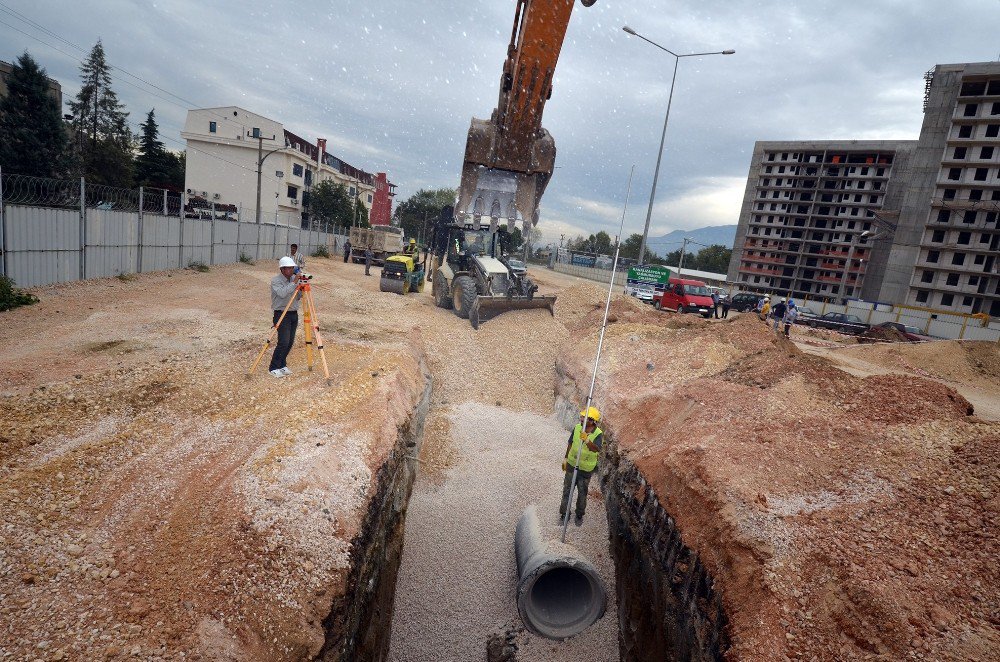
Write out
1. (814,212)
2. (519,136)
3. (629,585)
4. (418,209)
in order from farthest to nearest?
(418,209) < (814,212) < (519,136) < (629,585)

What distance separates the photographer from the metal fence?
1193cm

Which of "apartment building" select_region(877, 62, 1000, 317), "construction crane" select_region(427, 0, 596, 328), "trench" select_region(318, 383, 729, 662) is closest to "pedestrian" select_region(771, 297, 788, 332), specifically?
"construction crane" select_region(427, 0, 596, 328)

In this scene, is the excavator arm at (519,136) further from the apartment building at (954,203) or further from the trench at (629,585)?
the apartment building at (954,203)

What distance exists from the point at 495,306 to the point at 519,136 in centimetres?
479

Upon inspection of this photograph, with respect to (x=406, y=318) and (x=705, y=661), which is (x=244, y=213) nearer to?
(x=406, y=318)

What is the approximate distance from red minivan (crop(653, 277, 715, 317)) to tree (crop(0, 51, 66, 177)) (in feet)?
123

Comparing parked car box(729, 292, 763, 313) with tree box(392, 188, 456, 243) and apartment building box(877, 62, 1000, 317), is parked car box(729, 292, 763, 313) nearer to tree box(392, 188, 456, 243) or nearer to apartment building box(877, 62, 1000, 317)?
apartment building box(877, 62, 1000, 317)

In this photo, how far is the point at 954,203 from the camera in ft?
152

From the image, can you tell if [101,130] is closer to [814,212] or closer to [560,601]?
[560,601]

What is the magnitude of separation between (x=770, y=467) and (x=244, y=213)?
1899 inches

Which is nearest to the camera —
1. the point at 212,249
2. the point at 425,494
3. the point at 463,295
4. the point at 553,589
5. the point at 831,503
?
the point at 831,503

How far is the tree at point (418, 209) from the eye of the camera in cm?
7606

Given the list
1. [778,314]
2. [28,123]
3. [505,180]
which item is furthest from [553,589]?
[28,123]

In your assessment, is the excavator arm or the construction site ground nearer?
the construction site ground
